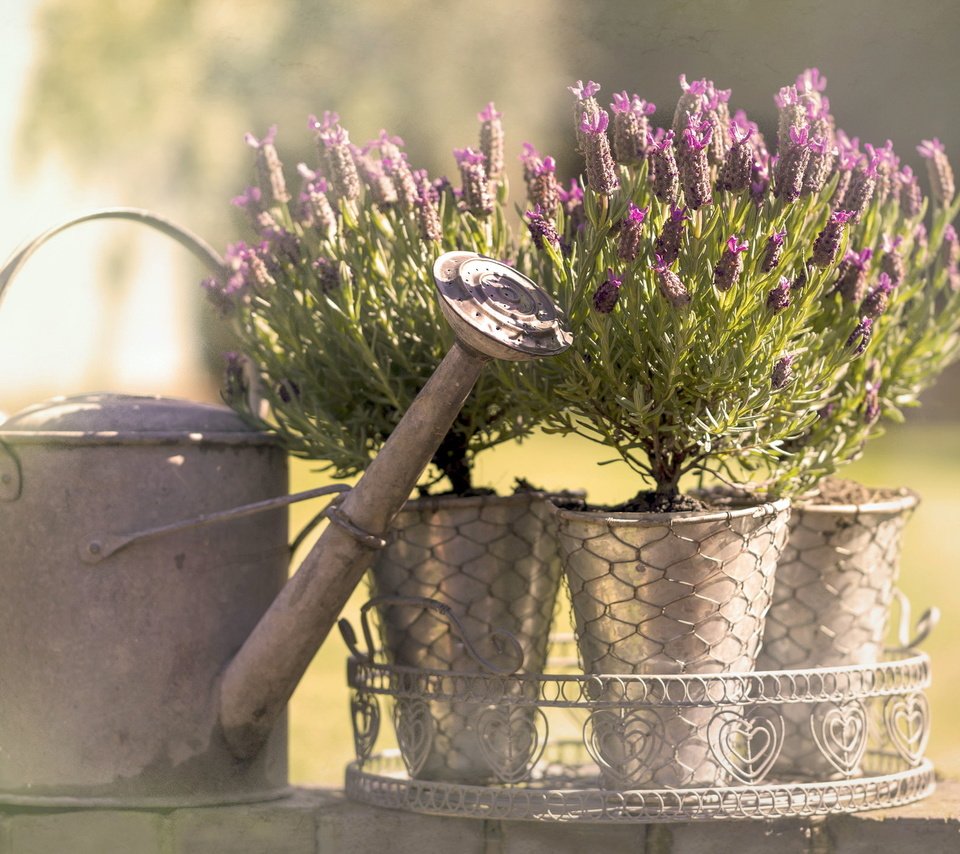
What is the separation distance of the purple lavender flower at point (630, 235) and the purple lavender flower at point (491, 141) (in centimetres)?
23

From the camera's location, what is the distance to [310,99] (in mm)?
3168

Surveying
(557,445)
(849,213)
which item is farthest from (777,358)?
(557,445)

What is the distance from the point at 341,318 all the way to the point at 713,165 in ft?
1.21

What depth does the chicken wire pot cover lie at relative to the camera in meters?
1.08

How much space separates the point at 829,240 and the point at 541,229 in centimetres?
24

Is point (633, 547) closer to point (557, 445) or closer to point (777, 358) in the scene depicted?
point (777, 358)

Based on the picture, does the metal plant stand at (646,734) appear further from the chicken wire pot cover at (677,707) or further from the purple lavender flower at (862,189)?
the purple lavender flower at (862,189)

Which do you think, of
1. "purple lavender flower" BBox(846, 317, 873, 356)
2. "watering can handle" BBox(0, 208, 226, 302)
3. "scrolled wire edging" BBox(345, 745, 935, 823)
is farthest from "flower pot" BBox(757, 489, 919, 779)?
"watering can handle" BBox(0, 208, 226, 302)

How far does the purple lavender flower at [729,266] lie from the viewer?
98cm

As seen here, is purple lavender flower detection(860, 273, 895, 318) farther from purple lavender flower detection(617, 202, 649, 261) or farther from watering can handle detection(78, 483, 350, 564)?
watering can handle detection(78, 483, 350, 564)

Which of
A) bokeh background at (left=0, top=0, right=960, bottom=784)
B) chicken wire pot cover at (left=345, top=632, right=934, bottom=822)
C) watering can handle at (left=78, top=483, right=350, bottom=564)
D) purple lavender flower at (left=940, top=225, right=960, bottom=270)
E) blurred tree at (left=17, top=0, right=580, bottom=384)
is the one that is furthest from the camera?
blurred tree at (left=17, top=0, right=580, bottom=384)

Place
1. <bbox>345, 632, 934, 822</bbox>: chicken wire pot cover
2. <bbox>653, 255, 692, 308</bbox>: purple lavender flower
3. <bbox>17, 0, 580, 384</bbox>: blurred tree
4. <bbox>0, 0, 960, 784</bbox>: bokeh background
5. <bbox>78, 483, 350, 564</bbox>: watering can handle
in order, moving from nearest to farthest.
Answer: <bbox>653, 255, 692, 308</bbox>: purple lavender flower, <bbox>345, 632, 934, 822</bbox>: chicken wire pot cover, <bbox>78, 483, 350, 564</bbox>: watering can handle, <bbox>0, 0, 960, 784</bbox>: bokeh background, <bbox>17, 0, 580, 384</bbox>: blurred tree

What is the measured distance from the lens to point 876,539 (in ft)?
4.15

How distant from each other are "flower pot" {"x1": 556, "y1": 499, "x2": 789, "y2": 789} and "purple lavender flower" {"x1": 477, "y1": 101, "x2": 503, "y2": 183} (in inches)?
13.5
